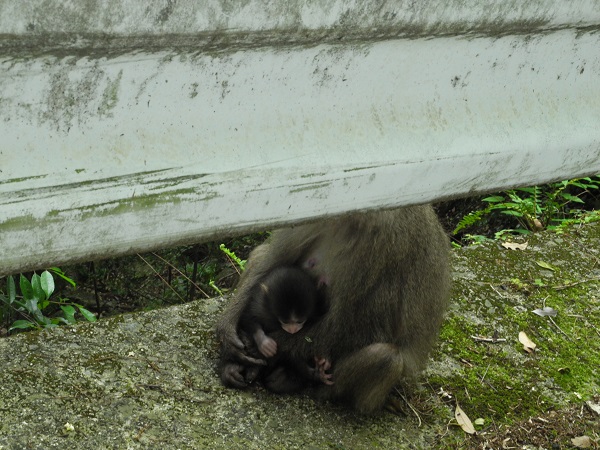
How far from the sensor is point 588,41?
2242mm

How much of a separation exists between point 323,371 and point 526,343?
0.92 m

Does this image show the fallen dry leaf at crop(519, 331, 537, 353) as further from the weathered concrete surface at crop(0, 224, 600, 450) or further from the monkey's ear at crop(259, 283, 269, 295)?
the monkey's ear at crop(259, 283, 269, 295)

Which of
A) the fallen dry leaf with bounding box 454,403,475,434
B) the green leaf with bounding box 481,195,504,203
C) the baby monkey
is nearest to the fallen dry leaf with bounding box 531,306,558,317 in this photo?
the fallen dry leaf with bounding box 454,403,475,434

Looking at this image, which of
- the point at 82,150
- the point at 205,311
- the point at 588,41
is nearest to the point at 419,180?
the point at 588,41

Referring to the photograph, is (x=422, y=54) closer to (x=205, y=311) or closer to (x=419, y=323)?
(x=419, y=323)

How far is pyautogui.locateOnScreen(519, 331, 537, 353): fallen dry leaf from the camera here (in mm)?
3980

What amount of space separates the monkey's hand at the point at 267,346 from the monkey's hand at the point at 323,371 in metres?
0.19

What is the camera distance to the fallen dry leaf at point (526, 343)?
398 cm

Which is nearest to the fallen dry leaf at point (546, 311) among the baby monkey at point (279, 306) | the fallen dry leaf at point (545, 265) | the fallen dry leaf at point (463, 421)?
the fallen dry leaf at point (545, 265)

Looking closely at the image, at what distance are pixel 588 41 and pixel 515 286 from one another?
2.25m

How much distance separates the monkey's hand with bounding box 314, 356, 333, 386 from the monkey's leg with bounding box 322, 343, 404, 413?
0.02 m

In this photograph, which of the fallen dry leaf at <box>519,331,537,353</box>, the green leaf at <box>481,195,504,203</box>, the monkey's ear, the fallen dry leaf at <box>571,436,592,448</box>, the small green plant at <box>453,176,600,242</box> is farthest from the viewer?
the green leaf at <box>481,195,504,203</box>

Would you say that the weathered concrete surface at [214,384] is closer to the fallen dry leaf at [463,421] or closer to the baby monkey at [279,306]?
the fallen dry leaf at [463,421]

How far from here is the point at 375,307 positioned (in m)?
3.79
